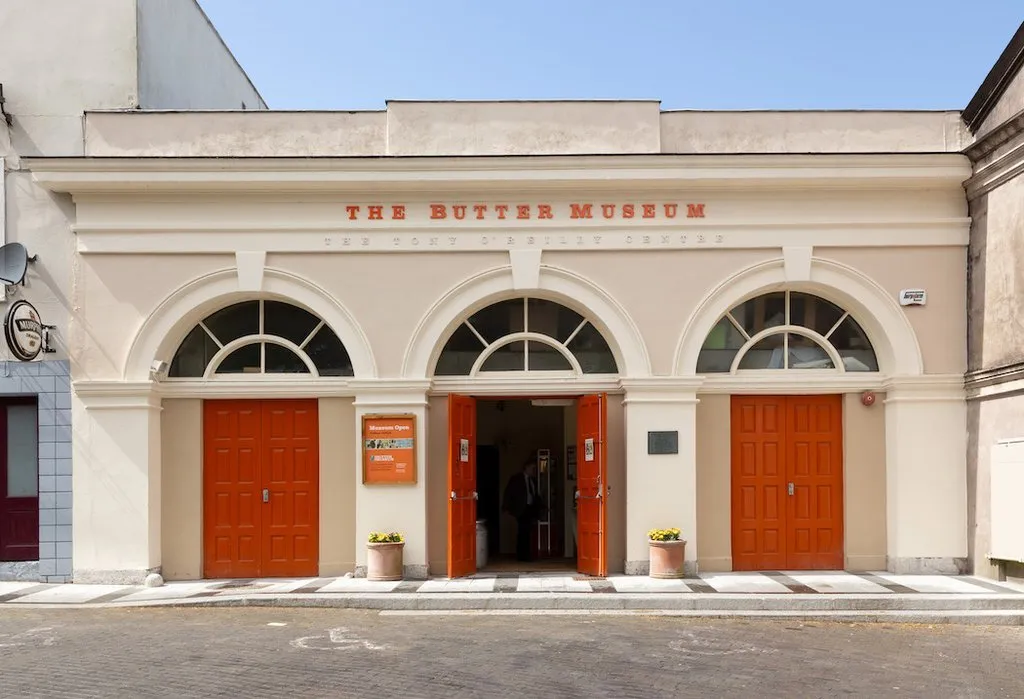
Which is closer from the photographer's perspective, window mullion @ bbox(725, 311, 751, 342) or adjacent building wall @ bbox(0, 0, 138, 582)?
adjacent building wall @ bbox(0, 0, 138, 582)

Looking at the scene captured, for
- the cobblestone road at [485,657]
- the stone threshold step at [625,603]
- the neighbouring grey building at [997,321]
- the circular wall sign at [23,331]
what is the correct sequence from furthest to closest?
the circular wall sign at [23,331], the neighbouring grey building at [997,321], the stone threshold step at [625,603], the cobblestone road at [485,657]

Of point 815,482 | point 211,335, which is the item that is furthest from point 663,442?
point 211,335

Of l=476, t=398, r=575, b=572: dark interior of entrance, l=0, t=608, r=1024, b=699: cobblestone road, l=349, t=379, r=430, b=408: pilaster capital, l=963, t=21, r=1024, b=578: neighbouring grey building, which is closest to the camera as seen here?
l=0, t=608, r=1024, b=699: cobblestone road

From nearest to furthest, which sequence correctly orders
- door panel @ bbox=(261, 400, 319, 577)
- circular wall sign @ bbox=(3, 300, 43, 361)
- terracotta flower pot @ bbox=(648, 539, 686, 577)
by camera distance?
circular wall sign @ bbox=(3, 300, 43, 361), terracotta flower pot @ bbox=(648, 539, 686, 577), door panel @ bbox=(261, 400, 319, 577)

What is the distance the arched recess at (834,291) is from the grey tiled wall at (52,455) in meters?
7.88

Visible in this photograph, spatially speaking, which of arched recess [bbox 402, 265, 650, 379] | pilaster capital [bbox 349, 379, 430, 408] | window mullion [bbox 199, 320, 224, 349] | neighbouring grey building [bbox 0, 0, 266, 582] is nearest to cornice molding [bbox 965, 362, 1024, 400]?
arched recess [bbox 402, 265, 650, 379]

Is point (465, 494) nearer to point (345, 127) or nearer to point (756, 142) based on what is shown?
point (345, 127)

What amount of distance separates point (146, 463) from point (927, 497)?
992 centimetres

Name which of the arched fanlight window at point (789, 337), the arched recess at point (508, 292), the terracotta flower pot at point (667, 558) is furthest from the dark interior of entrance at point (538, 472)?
the arched fanlight window at point (789, 337)

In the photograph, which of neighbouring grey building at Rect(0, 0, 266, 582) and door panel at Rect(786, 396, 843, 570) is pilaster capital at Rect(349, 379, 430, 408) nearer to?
neighbouring grey building at Rect(0, 0, 266, 582)

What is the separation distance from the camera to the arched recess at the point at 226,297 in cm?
1200

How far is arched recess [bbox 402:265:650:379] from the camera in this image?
12.0 metres

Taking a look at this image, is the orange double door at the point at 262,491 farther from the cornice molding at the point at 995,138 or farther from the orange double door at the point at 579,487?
the cornice molding at the point at 995,138

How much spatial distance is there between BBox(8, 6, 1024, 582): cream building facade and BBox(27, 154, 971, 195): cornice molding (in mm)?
38
